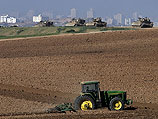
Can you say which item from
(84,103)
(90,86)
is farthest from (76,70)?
(84,103)

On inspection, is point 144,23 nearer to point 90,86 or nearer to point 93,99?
point 90,86

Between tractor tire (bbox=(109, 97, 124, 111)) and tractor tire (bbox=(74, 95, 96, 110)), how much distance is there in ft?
2.43

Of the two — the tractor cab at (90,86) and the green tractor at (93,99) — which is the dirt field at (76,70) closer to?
the green tractor at (93,99)

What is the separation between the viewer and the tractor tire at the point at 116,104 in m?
19.6

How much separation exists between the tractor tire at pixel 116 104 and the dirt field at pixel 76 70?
27 centimetres

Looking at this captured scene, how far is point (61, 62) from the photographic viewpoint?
3759 cm

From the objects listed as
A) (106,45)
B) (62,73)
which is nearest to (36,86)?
(62,73)

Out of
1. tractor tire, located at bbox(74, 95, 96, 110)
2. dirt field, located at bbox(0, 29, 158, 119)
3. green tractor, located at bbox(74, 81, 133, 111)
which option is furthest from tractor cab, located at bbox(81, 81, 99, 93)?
dirt field, located at bbox(0, 29, 158, 119)

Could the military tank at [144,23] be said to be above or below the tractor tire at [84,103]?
above

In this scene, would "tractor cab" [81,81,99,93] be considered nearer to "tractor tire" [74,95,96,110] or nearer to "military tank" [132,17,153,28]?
"tractor tire" [74,95,96,110]

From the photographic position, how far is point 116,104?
64.7 ft

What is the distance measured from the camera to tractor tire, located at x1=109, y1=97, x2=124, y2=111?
771 inches

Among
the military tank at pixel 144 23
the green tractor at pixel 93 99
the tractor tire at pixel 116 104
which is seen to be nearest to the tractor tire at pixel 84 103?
the green tractor at pixel 93 99

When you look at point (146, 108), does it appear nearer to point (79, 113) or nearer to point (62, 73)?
point (79, 113)
